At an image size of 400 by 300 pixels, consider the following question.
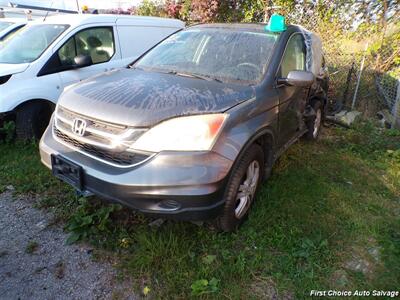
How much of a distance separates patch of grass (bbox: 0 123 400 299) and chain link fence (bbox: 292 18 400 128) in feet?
10.4

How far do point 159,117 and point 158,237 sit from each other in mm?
1002

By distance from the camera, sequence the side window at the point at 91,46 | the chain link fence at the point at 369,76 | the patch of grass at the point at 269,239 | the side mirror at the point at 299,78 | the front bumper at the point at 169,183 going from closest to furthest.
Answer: the front bumper at the point at 169,183 < the patch of grass at the point at 269,239 < the side mirror at the point at 299,78 < the side window at the point at 91,46 < the chain link fence at the point at 369,76

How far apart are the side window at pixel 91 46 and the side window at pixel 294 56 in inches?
110

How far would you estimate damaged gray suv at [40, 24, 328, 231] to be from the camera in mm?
1989

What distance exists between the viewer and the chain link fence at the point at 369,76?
6102 millimetres

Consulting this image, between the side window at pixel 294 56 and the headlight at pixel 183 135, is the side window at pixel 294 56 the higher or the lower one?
the higher one

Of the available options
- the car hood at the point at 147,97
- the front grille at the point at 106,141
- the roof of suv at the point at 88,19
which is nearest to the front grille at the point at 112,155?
the front grille at the point at 106,141

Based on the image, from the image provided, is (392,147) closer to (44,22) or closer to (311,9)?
(311,9)

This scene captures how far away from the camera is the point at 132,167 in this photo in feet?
6.59

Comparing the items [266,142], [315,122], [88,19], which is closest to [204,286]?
[266,142]

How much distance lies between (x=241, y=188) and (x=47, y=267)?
1572 millimetres

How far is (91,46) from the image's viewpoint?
4.50m

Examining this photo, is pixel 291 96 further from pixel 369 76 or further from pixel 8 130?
pixel 369 76

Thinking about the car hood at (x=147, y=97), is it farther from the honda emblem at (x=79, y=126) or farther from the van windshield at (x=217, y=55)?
the van windshield at (x=217, y=55)
